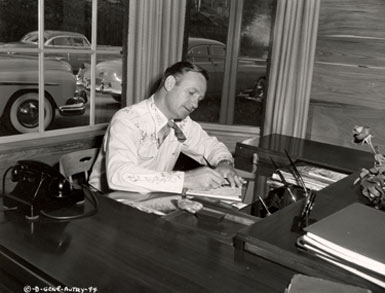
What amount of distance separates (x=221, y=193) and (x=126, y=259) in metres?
0.76

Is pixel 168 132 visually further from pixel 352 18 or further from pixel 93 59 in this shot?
pixel 352 18

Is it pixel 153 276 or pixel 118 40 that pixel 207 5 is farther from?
pixel 153 276

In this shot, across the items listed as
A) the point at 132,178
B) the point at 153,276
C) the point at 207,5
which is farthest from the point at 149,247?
the point at 207,5

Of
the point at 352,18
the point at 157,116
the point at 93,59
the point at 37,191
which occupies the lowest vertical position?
the point at 37,191

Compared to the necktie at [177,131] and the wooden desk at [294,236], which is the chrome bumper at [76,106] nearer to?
the necktie at [177,131]

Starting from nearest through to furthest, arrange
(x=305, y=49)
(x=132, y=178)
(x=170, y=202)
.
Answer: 1. (x=170, y=202)
2. (x=132, y=178)
3. (x=305, y=49)

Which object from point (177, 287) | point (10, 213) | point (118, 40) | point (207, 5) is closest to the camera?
point (177, 287)

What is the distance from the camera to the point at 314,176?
2.28 m

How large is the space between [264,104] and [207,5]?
155 cm

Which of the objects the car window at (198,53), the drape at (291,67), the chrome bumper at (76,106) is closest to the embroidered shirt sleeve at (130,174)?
the chrome bumper at (76,106)

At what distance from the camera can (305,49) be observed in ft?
9.92

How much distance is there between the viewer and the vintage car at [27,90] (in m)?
2.81

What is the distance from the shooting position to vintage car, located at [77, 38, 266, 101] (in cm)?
335

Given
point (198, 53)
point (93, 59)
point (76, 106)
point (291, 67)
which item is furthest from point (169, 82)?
point (198, 53)
